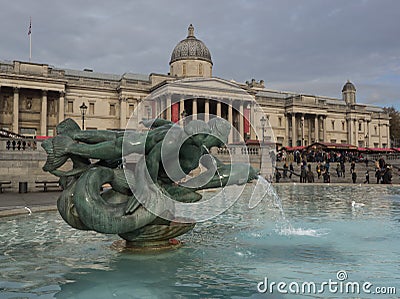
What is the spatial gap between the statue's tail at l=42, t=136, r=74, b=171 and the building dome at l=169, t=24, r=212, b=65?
175ft

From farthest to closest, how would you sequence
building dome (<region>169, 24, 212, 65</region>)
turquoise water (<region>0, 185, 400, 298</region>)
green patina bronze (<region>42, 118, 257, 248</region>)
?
building dome (<region>169, 24, 212, 65</region>) < green patina bronze (<region>42, 118, 257, 248</region>) < turquoise water (<region>0, 185, 400, 298</region>)

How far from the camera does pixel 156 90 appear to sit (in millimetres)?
52656

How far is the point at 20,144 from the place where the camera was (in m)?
23.5

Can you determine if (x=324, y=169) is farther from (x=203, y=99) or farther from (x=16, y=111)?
(x=16, y=111)

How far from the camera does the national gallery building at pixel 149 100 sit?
1868 inches

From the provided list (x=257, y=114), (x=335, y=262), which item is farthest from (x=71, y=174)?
(x=257, y=114)

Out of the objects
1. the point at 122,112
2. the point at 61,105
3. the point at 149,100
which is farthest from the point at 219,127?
the point at 149,100

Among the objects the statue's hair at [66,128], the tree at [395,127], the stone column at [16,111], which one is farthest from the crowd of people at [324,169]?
the tree at [395,127]

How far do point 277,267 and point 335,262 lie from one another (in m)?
0.91

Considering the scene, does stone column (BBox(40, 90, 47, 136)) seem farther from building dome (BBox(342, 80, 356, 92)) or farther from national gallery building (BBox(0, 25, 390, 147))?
building dome (BBox(342, 80, 356, 92))

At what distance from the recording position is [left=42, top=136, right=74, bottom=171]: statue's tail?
5672 mm

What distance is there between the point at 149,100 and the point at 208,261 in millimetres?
50462

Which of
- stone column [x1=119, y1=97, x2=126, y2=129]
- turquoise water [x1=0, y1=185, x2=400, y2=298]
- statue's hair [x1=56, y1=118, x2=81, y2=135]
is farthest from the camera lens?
stone column [x1=119, y1=97, x2=126, y2=129]

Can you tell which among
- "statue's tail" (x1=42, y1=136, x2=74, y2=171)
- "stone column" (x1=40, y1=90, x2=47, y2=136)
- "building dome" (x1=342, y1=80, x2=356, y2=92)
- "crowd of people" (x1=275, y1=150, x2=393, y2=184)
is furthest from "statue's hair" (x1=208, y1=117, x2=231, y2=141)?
"building dome" (x1=342, y1=80, x2=356, y2=92)
